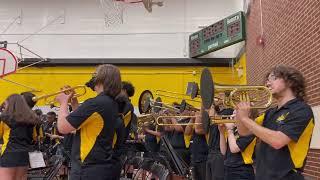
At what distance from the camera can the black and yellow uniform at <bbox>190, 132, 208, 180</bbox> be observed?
6531 mm

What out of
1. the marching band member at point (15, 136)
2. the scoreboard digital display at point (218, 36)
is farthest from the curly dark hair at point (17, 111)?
the scoreboard digital display at point (218, 36)

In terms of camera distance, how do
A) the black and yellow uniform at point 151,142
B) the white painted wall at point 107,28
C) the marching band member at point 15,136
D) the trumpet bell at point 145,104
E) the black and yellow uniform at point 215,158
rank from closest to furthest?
the black and yellow uniform at point 215,158 → the marching band member at point 15,136 → the trumpet bell at point 145,104 → the black and yellow uniform at point 151,142 → the white painted wall at point 107,28

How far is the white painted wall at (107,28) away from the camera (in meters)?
13.5

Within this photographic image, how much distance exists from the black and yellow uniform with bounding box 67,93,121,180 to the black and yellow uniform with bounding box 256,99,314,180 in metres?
1.38

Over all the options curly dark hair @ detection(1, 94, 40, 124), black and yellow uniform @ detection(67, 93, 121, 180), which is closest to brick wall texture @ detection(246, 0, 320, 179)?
black and yellow uniform @ detection(67, 93, 121, 180)

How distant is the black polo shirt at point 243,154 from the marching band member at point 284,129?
0.87 meters

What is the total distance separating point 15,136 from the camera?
6027 millimetres

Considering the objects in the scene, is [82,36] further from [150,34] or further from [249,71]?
[249,71]

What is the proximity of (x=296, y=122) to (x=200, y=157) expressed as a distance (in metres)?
3.53

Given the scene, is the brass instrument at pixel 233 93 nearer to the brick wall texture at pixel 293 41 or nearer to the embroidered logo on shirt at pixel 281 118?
the embroidered logo on shirt at pixel 281 118

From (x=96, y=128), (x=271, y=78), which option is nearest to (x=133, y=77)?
(x=96, y=128)

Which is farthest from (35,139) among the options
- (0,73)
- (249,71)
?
(249,71)

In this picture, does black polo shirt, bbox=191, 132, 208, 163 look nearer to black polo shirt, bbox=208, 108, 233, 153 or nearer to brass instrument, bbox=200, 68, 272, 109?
black polo shirt, bbox=208, 108, 233, 153

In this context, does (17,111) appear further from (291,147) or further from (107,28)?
(107,28)
